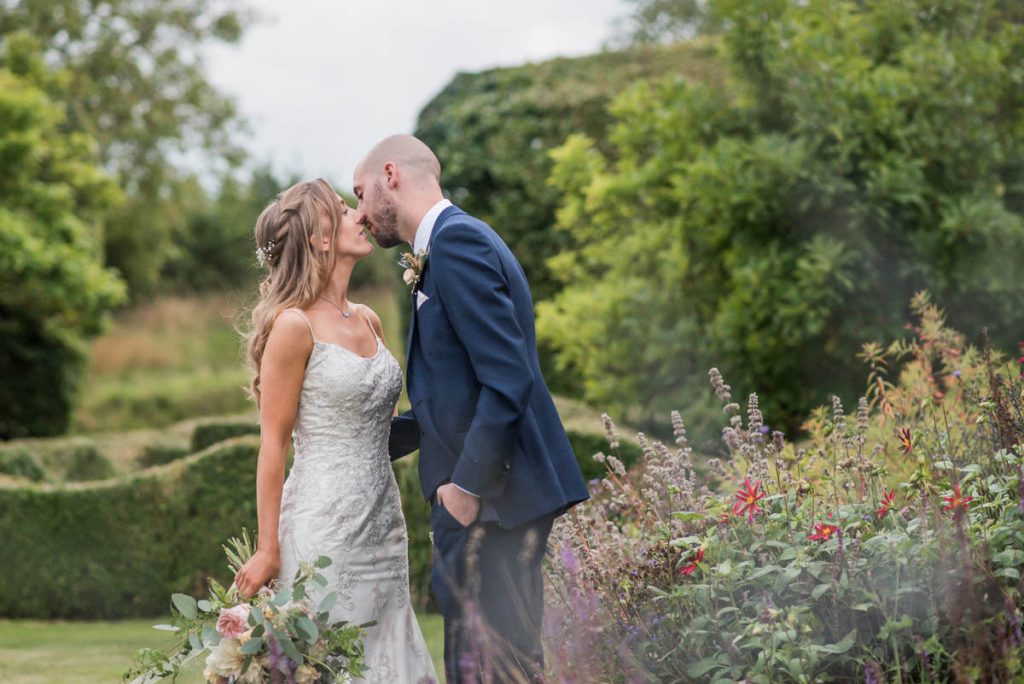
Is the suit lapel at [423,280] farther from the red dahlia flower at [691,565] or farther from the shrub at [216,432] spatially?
the shrub at [216,432]

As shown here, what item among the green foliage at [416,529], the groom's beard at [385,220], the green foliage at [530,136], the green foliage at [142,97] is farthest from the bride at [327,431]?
the green foliage at [142,97]

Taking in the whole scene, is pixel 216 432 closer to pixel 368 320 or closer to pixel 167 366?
pixel 368 320

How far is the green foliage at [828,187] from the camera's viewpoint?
291 inches

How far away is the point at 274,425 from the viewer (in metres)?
3.53

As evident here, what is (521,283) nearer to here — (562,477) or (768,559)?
(562,477)

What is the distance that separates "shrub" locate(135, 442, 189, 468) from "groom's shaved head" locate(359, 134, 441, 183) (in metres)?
8.43

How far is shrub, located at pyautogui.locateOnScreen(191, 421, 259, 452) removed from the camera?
10.2 meters

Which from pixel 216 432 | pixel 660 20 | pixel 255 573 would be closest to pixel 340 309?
pixel 255 573

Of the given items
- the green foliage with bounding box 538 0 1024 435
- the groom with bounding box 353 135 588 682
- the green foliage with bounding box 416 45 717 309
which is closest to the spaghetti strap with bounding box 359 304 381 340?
the groom with bounding box 353 135 588 682

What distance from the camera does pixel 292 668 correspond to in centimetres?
333

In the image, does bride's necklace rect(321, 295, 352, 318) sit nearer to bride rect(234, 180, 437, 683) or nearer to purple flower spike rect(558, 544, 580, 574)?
bride rect(234, 180, 437, 683)

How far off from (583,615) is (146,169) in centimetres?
2452

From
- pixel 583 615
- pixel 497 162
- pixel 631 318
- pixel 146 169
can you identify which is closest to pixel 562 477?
pixel 583 615

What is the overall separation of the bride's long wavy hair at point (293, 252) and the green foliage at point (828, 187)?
13.9 ft
